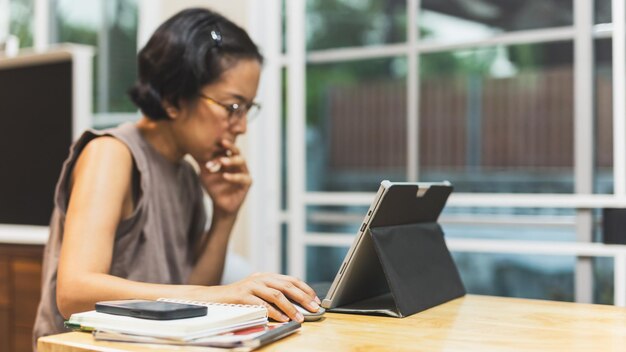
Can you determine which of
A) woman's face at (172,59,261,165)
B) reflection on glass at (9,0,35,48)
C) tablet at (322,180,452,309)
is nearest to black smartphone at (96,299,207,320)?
tablet at (322,180,452,309)

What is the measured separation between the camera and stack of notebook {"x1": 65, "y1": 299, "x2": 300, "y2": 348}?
3.50ft

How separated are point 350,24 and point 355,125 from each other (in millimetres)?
486

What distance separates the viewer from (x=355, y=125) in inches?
136

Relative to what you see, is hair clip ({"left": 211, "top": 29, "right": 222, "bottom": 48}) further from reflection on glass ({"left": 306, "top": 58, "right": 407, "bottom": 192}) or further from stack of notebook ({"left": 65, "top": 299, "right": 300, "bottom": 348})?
reflection on glass ({"left": 306, "top": 58, "right": 407, "bottom": 192})

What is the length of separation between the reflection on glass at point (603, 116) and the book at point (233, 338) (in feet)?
5.11

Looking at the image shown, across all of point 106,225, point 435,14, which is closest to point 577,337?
point 106,225

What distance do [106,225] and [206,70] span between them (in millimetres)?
449

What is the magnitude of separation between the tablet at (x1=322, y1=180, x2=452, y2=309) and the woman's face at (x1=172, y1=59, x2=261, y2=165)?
0.52 meters

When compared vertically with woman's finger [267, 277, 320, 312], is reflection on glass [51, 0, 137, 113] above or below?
above

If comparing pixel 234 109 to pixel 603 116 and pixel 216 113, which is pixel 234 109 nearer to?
pixel 216 113

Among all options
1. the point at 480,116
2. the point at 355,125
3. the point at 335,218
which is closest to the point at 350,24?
the point at 355,125

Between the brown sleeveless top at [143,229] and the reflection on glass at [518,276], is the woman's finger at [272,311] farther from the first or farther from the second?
the reflection on glass at [518,276]

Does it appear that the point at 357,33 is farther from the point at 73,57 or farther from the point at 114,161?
the point at 114,161

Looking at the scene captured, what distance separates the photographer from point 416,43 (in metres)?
2.74
